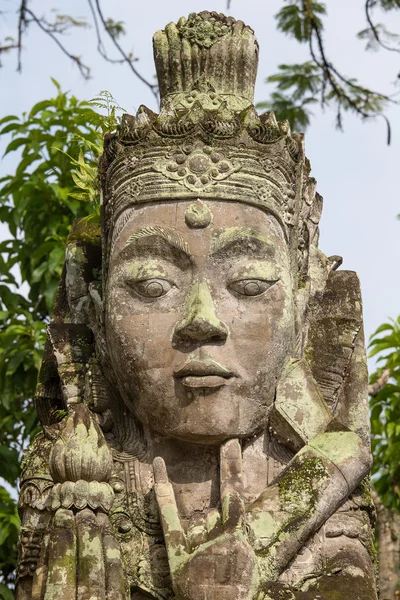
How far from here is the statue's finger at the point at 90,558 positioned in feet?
23.6

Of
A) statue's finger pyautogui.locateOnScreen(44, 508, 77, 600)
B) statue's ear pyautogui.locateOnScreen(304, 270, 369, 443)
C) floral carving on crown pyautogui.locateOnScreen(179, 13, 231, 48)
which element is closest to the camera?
statue's finger pyautogui.locateOnScreen(44, 508, 77, 600)

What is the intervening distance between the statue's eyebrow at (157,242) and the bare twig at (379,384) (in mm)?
3879

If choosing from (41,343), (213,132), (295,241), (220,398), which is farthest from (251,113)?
(41,343)

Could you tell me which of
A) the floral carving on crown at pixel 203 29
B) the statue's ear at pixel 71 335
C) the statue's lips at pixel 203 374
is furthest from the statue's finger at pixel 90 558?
the floral carving on crown at pixel 203 29

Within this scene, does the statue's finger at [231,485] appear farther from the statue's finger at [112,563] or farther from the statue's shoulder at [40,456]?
the statue's shoulder at [40,456]

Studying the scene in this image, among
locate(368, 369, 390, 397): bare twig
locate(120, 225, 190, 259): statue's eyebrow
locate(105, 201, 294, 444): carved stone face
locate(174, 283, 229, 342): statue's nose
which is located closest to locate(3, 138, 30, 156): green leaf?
locate(368, 369, 390, 397): bare twig

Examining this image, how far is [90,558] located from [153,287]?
1.68 m

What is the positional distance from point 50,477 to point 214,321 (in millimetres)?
1378

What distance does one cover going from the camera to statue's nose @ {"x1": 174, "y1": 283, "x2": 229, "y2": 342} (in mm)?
7848

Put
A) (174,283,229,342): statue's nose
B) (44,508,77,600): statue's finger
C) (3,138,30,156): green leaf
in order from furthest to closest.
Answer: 1. (3,138,30,156): green leaf
2. (174,283,229,342): statue's nose
3. (44,508,77,600): statue's finger

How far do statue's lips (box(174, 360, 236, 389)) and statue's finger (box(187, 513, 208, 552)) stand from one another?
74 cm

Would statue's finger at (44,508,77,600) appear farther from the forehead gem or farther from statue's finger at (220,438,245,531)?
the forehead gem

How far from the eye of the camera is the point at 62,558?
7.27 metres

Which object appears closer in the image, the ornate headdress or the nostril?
the nostril
